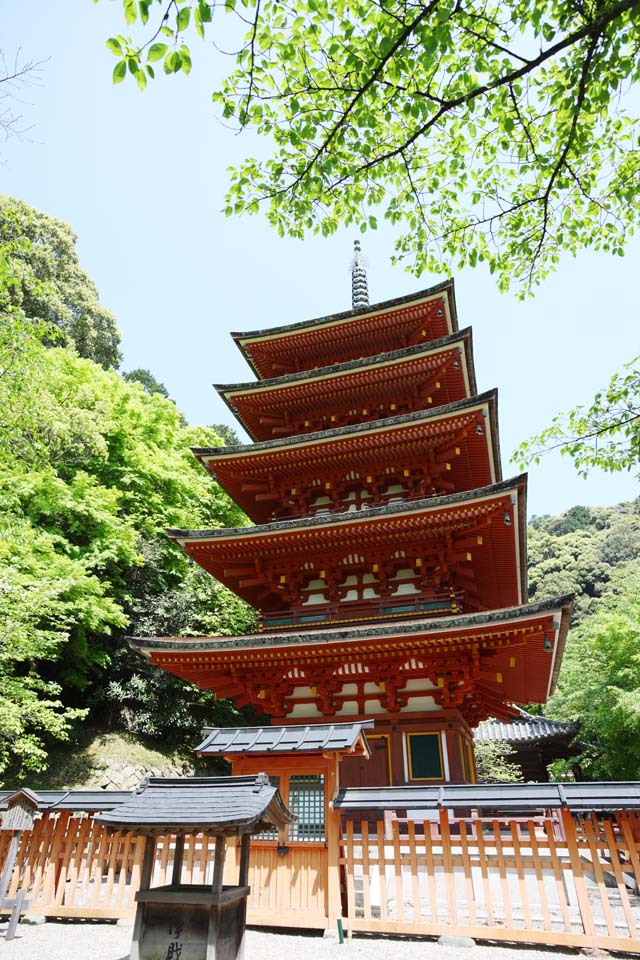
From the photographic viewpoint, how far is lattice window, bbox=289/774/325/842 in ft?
24.9

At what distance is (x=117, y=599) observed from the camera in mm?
18812

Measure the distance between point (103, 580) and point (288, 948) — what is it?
13961 mm

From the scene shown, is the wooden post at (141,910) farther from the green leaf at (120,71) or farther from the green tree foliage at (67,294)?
the green tree foliage at (67,294)

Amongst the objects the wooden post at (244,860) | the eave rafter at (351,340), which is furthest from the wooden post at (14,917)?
the eave rafter at (351,340)

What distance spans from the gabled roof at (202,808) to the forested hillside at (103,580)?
601 cm

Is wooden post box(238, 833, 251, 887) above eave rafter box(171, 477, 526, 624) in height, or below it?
below

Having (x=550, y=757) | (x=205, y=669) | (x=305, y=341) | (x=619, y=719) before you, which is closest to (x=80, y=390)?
(x=305, y=341)

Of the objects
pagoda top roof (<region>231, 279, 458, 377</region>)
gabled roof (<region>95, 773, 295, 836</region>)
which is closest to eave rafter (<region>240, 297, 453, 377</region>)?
pagoda top roof (<region>231, 279, 458, 377</region>)

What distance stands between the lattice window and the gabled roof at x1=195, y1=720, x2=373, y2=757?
90 centimetres

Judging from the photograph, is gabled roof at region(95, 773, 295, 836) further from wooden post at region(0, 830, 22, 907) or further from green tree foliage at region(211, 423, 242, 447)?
green tree foliage at region(211, 423, 242, 447)

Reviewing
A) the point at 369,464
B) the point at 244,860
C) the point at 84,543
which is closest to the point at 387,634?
the point at 244,860

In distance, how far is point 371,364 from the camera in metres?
12.8

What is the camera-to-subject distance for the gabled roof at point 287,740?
713 cm

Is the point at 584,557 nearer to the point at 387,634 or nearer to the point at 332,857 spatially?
the point at 387,634
